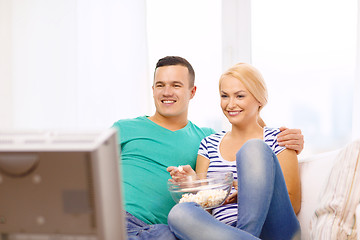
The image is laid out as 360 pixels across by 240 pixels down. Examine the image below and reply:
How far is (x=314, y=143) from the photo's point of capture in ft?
9.37

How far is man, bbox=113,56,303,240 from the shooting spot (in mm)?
1746

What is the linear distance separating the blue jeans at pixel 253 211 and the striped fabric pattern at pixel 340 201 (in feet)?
0.37

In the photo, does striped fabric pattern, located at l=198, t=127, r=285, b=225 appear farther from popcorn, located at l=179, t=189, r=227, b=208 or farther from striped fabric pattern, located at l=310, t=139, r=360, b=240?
striped fabric pattern, located at l=310, t=139, r=360, b=240

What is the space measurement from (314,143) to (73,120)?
1684 millimetres

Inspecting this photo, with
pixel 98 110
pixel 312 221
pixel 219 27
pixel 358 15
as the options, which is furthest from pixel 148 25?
pixel 312 221

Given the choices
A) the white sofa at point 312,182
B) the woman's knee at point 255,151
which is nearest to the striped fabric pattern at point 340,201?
Result: the white sofa at point 312,182

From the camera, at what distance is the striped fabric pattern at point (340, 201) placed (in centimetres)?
128

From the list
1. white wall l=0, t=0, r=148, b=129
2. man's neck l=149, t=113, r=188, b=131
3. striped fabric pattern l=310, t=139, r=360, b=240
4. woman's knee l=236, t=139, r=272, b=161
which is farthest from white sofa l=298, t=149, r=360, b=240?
white wall l=0, t=0, r=148, b=129

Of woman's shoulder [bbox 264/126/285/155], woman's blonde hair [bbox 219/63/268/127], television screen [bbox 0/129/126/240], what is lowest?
woman's shoulder [bbox 264/126/285/155]

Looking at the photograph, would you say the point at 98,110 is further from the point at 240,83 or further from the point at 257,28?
the point at 240,83

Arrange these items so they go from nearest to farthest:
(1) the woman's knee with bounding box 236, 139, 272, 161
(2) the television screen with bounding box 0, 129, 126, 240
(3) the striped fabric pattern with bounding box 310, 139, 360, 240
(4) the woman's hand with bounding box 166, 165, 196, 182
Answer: (2) the television screen with bounding box 0, 129, 126, 240 → (3) the striped fabric pattern with bounding box 310, 139, 360, 240 → (1) the woman's knee with bounding box 236, 139, 272, 161 → (4) the woman's hand with bounding box 166, 165, 196, 182

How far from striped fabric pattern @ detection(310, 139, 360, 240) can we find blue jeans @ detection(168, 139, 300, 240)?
11 cm

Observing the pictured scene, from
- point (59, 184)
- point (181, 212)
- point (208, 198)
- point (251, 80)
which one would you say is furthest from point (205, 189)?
point (59, 184)

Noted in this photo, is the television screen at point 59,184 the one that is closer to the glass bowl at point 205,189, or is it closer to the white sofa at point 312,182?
the glass bowl at point 205,189
